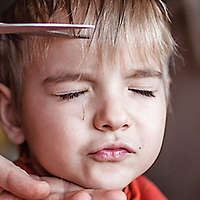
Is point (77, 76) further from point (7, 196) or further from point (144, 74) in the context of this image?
point (7, 196)

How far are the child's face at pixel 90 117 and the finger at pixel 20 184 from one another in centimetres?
9

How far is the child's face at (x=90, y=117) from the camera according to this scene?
630mm

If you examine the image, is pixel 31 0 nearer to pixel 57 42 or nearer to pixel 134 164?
pixel 57 42

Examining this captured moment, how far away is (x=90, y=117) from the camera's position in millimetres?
634

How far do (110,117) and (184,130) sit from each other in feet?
3.74

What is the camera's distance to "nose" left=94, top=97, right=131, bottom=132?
Answer: 2.02 ft

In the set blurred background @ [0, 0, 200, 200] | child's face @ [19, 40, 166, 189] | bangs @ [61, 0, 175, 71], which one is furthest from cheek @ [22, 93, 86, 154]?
blurred background @ [0, 0, 200, 200]

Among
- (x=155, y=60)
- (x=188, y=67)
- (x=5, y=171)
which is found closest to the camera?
(x=5, y=171)

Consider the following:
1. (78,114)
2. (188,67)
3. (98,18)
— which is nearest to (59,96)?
(78,114)

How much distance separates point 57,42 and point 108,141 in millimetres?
192

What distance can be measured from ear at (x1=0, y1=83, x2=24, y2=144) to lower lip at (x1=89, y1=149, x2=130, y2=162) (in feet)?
0.66

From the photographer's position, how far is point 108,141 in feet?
2.05

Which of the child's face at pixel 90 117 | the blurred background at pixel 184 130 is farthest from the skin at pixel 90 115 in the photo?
the blurred background at pixel 184 130

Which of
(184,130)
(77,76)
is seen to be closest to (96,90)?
(77,76)
